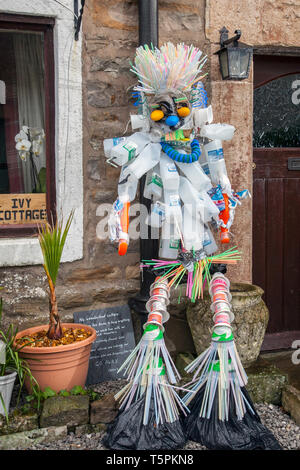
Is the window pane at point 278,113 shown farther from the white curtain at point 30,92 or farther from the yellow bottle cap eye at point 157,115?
the white curtain at point 30,92

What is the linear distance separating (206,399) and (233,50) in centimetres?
228

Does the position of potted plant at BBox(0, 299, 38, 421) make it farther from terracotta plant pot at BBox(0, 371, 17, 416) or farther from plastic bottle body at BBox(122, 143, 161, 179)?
plastic bottle body at BBox(122, 143, 161, 179)

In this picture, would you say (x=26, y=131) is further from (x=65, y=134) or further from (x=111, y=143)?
(x=111, y=143)


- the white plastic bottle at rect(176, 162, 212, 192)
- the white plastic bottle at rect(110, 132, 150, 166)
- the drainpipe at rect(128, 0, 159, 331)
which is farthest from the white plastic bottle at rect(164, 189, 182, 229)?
the drainpipe at rect(128, 0, 159, 331)

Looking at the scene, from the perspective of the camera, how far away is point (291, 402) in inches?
117

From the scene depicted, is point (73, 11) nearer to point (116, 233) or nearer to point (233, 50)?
point (233, 50)

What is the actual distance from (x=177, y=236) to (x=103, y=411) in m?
1.10

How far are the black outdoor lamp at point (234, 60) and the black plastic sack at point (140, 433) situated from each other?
2253 mm

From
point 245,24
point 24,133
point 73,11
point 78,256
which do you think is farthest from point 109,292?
point 245,24

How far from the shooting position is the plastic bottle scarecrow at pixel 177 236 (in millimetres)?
2615

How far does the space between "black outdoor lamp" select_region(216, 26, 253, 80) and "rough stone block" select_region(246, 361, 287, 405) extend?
2.03m

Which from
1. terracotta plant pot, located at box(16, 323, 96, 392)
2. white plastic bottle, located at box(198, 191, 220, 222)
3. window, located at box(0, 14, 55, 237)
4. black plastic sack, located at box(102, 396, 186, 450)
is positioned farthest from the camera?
window, located at box(0, 14, 55, 237)

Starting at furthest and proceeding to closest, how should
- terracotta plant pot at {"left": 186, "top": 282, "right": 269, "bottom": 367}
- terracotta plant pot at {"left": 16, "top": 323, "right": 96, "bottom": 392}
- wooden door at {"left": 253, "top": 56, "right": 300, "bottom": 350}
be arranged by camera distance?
wooden door at {"left": 253, "top": 56, "right": 300, "bottom": 350}
terracotta plant pot at {"left": 186, "top": 282, "right": 269, "bottom": 367}
terracotta plant pot at {"left": 16, "top": 323, "right": 96, "bottom": 392}

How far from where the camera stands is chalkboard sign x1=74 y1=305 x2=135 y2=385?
3299mm
